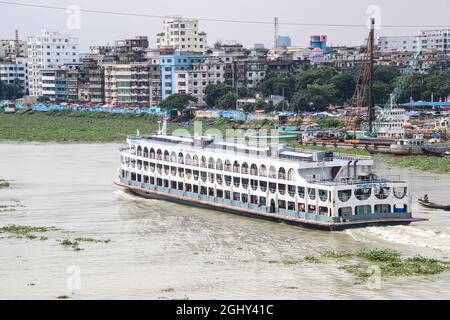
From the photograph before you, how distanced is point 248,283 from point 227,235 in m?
5.69

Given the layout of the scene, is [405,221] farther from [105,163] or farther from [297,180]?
[105,163]

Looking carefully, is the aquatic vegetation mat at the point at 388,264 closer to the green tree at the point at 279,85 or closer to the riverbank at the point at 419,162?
the riverbank at the point at 419,162

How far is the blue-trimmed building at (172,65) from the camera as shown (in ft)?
300

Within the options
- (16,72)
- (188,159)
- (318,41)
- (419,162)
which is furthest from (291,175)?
(16,72)

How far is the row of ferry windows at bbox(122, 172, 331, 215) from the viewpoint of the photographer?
90.2 ft

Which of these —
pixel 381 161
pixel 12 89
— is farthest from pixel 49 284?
pixel 12 89

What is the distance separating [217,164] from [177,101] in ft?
173

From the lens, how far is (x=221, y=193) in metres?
31.3

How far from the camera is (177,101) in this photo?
275 feet

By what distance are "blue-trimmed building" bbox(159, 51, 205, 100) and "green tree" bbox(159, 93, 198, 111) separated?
6.28 meters

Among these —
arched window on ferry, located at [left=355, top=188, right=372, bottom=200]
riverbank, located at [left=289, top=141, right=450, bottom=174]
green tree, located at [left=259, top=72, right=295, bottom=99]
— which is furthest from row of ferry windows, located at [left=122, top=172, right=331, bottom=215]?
green tree, located at [left=259, top=72, right=295, bottom=99]

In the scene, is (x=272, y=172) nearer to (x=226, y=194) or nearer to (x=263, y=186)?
(x=263, y=186)

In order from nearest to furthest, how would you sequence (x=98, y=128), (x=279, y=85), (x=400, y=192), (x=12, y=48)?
(x=400, y=192) → (x=98, y=128) → (x=279, y=85) → (x=12, y=48)

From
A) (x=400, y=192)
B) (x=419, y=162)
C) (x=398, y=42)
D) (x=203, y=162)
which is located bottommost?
(x=419, y=162)
